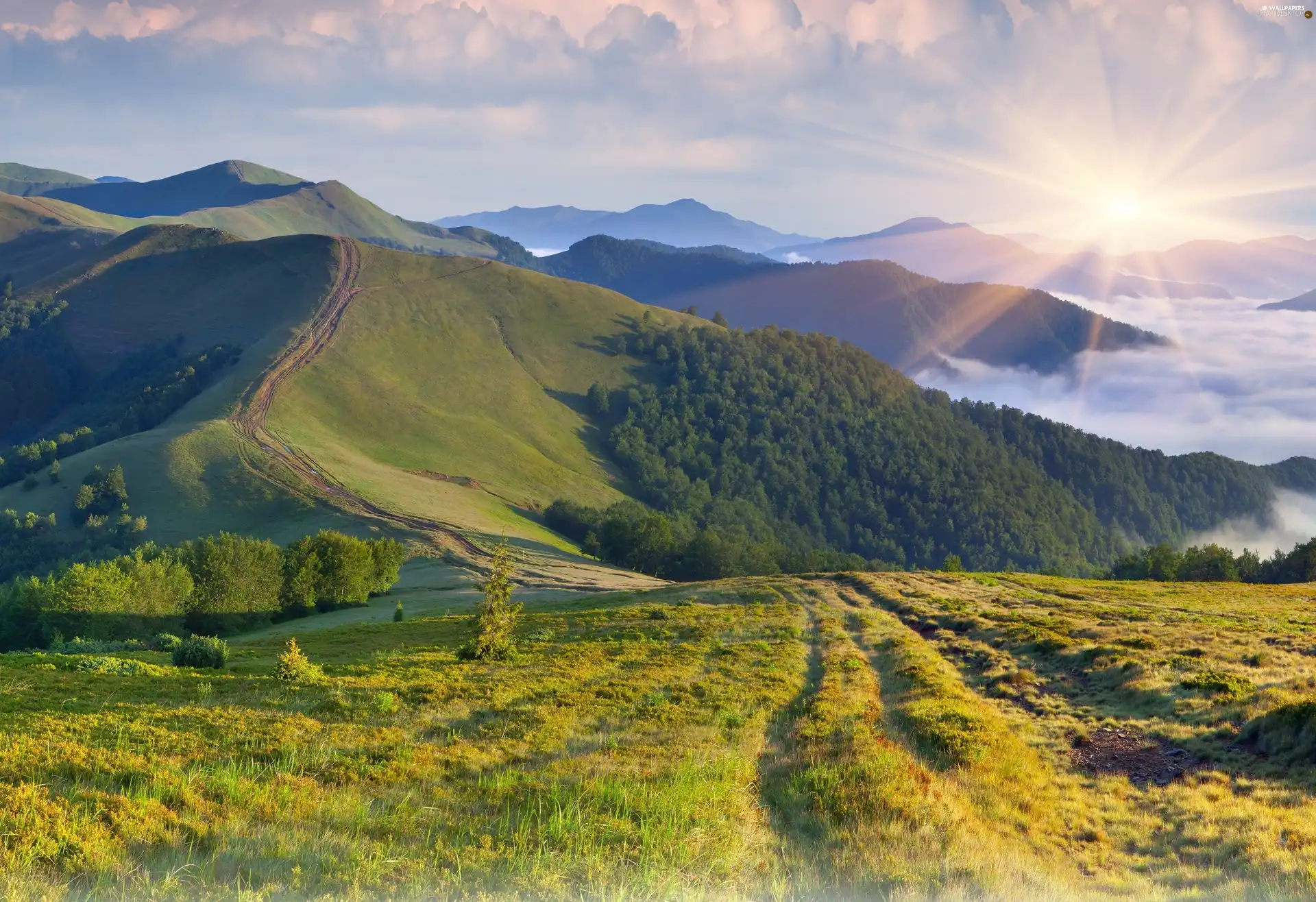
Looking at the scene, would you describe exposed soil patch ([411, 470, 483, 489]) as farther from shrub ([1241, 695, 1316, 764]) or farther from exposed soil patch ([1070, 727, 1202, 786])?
shrub ([1241, 695, 1316, 764])

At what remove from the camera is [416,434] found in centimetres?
17950

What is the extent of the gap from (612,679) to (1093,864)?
1710 cm

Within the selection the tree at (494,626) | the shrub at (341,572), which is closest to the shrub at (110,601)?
the shrub at (341,572)

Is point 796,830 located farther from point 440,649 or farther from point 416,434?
point 416,434

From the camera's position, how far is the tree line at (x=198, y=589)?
235ft

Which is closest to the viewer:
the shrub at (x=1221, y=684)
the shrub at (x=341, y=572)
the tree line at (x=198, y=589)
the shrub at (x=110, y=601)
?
the shrub at (x=1221, y=684)

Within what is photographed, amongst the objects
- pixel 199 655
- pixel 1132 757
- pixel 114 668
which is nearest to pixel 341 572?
pixel 199 655

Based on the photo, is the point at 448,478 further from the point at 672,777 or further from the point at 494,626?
the point at 672,777

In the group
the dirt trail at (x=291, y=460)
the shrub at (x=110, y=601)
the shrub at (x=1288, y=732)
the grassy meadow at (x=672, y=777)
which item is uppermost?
the shrub at (x=1288, y=732)

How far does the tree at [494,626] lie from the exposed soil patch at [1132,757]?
22.9 metres

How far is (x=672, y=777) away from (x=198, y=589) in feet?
280

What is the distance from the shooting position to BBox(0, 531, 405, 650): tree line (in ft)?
235

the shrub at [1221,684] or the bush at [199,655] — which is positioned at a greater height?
the shrub at [1221,684]

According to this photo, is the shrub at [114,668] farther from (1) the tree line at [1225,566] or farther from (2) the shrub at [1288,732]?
(1) the tree line at [1225,566]
